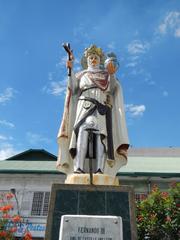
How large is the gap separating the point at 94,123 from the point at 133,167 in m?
11.3

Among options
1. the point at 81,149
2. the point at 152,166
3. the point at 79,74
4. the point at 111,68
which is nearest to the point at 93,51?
the point at 79,74

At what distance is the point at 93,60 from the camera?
7762mm

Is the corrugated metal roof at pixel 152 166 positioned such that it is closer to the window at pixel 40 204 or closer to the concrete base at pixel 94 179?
the window at pixel 40 204

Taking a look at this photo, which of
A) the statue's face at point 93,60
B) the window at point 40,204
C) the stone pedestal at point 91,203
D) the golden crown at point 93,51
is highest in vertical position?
the golden crown at point 93,51

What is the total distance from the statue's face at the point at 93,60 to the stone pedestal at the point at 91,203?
359 centimetres

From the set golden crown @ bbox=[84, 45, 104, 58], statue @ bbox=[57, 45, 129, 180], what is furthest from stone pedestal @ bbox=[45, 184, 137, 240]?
golden crown @ bbox=[84, 45, 104, 58]

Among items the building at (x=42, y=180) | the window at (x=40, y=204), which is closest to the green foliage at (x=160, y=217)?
the building at (x=42, y=180)

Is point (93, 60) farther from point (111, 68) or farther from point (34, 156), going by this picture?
point (34, 156)

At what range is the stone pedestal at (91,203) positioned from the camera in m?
4.89

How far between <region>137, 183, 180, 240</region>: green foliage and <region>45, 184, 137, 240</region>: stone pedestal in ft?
13.0

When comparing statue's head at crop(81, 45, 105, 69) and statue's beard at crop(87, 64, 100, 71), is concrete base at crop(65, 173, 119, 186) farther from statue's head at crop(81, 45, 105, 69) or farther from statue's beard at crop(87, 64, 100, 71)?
statue's head at crop(81, 45, 105, 69)

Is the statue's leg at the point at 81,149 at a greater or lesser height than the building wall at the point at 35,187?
lesser

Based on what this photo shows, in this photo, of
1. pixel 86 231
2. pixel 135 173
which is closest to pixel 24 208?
pixel 135 173

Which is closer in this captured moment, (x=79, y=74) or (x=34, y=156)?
(x=79, y=74)
